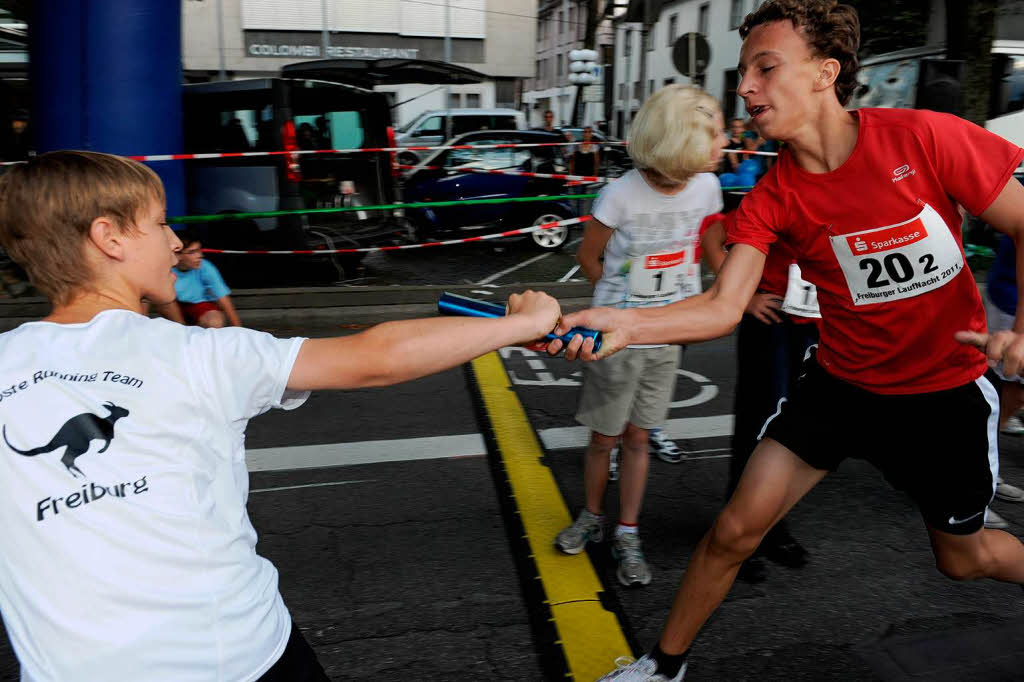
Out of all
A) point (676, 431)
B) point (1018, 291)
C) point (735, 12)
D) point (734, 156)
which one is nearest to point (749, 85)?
point (1018, 291)

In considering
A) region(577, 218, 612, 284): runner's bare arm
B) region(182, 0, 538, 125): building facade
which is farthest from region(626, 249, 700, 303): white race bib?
region(182, 0, 538, 125): building facade

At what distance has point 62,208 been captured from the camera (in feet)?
4.39

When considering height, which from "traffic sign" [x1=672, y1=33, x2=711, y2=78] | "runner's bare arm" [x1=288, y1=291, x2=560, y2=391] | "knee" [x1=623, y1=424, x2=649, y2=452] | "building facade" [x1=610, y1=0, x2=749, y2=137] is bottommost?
"knee" [x1=623, y1=424, x2=649, y2=452]

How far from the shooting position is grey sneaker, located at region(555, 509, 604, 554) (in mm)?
3316

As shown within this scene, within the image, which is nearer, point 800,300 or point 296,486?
point 800,300

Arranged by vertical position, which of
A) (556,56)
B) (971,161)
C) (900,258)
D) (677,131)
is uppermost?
(556,56)

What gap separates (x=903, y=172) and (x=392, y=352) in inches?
58.5

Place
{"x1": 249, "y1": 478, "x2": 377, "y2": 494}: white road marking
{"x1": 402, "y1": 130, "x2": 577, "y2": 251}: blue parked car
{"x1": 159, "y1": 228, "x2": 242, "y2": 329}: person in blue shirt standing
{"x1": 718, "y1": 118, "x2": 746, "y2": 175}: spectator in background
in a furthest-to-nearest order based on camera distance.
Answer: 1. {"x1": 402, "y1": 130, "x2": 577, "y2": 251}: blue parked car
2. {"x1": 718, "y1": 118, "x2": 746, "y2": 175}: spectator in background
3. {"x1": 159, "y1": 228, "x2": 242, "y2": 329}: person in blue shirt standing
4. {"x1": 249, "y1": 478, "x2": 377, "y2": 494}: white road marking

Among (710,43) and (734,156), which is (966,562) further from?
(710,43)

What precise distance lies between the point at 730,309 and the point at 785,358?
100cm

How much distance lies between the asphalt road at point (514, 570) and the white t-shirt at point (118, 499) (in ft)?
4.58

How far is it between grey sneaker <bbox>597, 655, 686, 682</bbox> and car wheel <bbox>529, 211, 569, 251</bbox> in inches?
351

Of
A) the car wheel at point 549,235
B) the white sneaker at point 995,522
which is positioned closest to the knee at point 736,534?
the white sneaker at point 995,522

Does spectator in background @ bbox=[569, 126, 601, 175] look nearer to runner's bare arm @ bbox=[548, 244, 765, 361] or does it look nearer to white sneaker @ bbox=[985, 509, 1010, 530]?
white sneaker @ bbox=[985, 509, 1010, 530]
